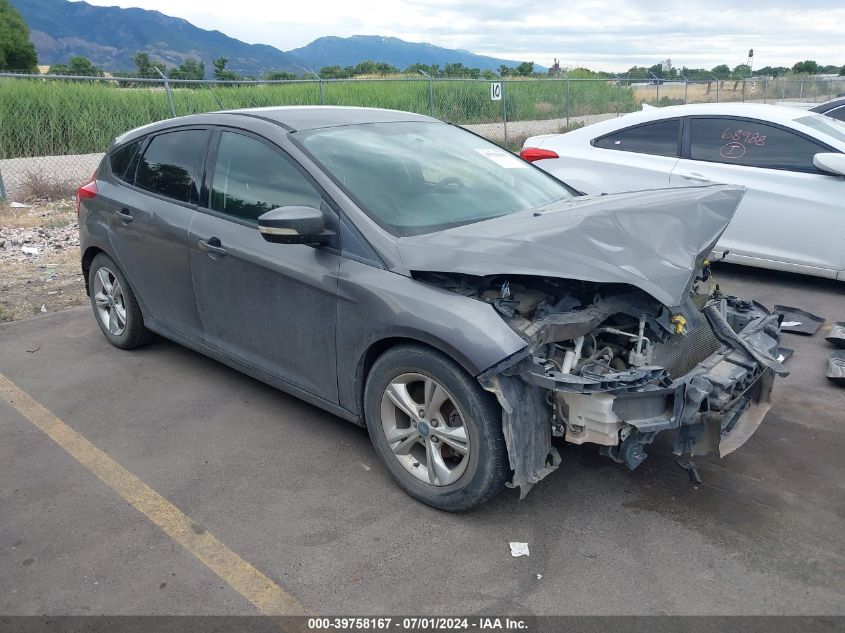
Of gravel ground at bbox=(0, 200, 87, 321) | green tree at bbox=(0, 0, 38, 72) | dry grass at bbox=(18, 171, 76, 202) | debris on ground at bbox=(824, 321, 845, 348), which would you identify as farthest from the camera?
green tree at bbox=(0, 0, 38, 72)

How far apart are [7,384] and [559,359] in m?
3.75

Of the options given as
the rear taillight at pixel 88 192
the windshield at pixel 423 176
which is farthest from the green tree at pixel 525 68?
the windshield at pixel 423 176

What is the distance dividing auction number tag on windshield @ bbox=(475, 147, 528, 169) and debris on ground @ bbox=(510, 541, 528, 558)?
233 centimetres

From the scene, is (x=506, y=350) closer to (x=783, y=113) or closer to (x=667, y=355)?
(x=667, y=355)

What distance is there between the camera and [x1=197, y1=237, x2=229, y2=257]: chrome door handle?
404 cm

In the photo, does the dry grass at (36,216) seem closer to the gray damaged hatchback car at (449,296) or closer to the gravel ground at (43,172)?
the gravel ground at (43,172)

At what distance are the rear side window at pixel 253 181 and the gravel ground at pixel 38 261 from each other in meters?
3.13

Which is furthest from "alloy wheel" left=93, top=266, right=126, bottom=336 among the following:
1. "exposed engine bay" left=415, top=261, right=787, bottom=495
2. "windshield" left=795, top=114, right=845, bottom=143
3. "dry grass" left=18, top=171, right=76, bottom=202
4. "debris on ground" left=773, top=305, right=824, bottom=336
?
"dry grass" left=18, top=171, right=76, bottom=202

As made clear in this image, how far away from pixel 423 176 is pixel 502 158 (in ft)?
2.78

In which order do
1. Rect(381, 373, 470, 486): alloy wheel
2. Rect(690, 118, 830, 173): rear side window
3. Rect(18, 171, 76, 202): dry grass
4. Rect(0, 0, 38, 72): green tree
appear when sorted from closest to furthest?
Rect(381, 373, 470, 486): alloy wheel < Rect(690, 118, 830, 173): rear side window < Rect(18, 171, 76, 202): dry grass < Rect(0, 0, 38, 72): green tree

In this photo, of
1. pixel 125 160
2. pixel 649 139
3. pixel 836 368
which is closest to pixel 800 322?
pixel 836 368

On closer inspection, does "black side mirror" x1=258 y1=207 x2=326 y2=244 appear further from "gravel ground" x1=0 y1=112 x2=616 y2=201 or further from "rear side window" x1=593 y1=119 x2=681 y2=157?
"gravel ground" x1=0 y1=112 x2=616 y2=201

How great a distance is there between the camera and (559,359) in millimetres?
3105

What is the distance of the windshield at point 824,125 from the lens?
6.45 m
